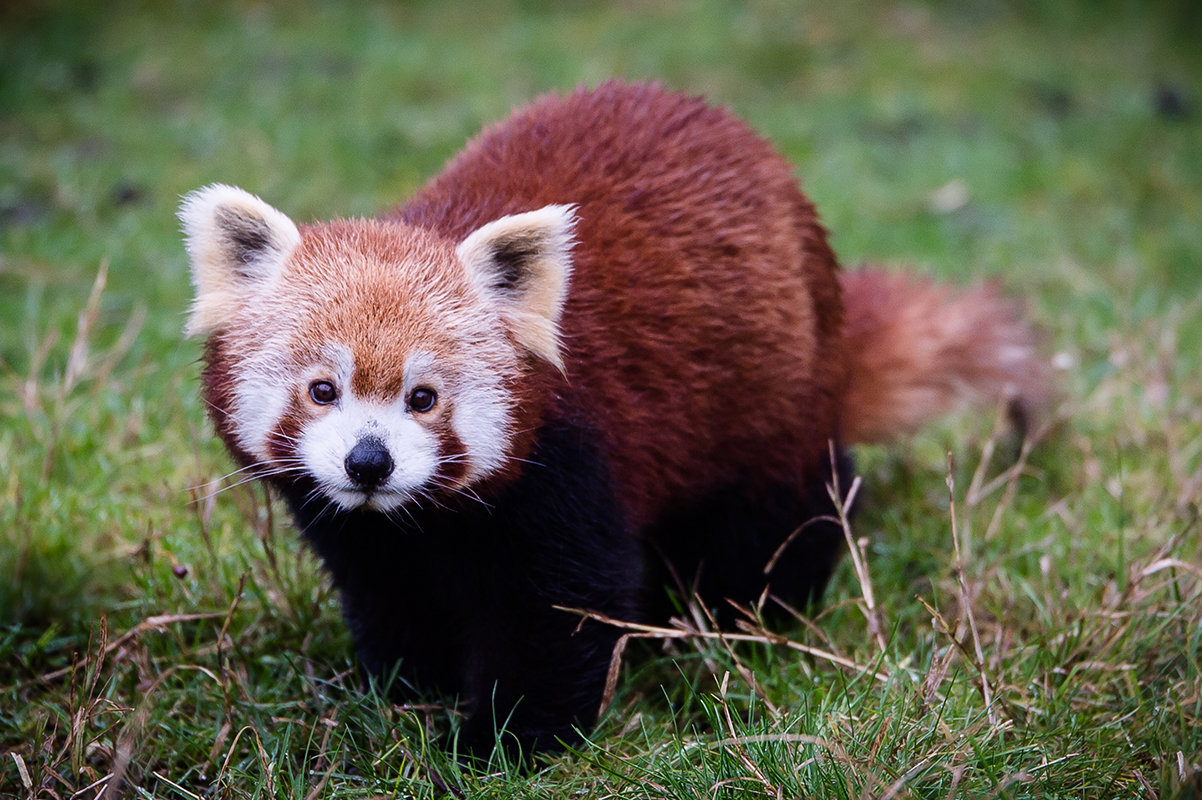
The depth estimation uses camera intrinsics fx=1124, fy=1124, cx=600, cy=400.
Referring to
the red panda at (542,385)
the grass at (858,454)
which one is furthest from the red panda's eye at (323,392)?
the grass at (858,454)

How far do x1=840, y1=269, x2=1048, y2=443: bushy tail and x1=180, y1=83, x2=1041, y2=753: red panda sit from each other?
244mm

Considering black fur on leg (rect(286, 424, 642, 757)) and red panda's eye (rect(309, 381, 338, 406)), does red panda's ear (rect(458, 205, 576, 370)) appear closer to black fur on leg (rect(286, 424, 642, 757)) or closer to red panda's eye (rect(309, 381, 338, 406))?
black fur on leg (rect(286, 424, 642, 757))

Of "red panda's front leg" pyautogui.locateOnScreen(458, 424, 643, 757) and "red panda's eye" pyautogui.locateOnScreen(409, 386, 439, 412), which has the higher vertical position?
"red panda's eye" pyautogui.locateOnScreen(409, 386, 439, 412)

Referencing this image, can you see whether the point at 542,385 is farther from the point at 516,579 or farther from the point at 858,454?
the point at 858,454

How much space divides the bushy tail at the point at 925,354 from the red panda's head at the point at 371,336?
152 cm

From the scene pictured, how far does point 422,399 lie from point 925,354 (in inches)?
86.4

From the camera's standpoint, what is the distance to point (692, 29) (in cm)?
859

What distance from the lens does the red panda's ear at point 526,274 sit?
2.54 m

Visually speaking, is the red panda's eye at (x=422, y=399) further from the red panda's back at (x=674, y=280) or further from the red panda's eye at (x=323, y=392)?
the red panda's back at (x=674, y=280)

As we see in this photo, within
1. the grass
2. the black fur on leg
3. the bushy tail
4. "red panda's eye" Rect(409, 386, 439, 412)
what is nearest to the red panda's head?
"red panda's eye" Rect(409, 386, 439, 412)

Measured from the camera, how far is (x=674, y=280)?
9.91 ft

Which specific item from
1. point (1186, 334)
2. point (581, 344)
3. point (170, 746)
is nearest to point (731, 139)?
point (581, 344)

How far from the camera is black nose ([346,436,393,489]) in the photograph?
2291mm

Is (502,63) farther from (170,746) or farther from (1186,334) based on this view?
(170,746)
